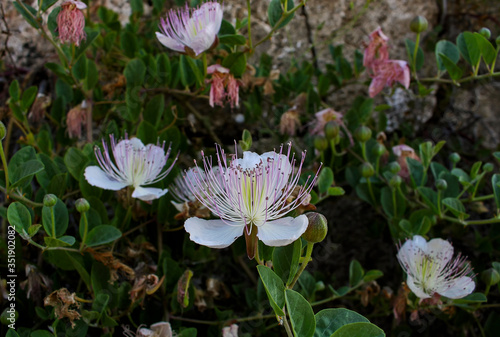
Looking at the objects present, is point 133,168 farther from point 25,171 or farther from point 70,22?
point 70,22

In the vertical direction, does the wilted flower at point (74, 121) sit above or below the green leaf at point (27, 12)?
below

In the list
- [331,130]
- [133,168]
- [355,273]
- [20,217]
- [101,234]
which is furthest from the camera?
[331,130]

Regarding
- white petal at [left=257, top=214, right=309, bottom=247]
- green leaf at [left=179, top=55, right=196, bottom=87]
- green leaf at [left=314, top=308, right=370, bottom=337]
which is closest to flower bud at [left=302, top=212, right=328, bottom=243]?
white petal at [left=257, top=214, right=309, bottom=247]

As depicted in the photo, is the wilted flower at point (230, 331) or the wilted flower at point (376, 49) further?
the wilted flower at point (376, 49)

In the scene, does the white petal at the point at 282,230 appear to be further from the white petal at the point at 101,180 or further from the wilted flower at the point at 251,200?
the white petal at the point at 101,180

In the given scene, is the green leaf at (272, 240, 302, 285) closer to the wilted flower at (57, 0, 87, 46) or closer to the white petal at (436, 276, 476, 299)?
the white petal at (436, 276, 476, 299)

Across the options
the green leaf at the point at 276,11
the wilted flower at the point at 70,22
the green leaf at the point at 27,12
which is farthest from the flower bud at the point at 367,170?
the green leaf at the point at 27,12

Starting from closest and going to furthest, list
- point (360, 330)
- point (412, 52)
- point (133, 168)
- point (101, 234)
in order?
point (360, 330)
point (101, 234)
point (133, 168)
point (412, 52)

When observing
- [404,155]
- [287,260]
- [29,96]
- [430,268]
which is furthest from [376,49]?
[29,96]
